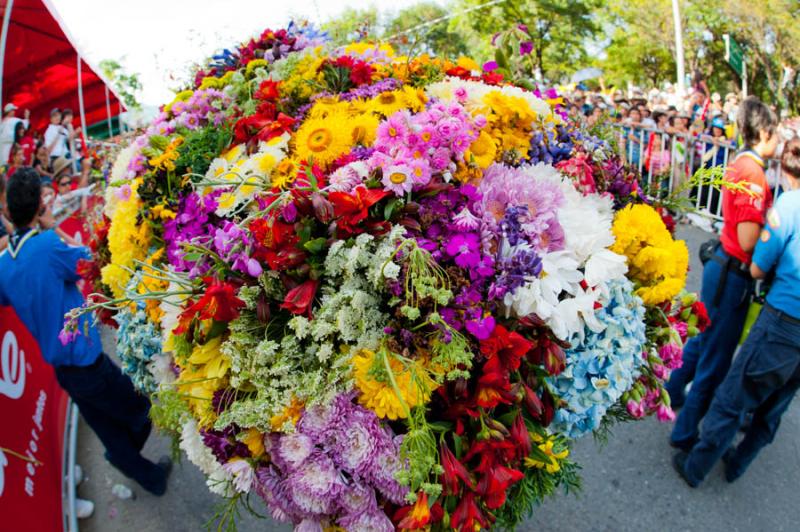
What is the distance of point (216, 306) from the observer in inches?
47.7

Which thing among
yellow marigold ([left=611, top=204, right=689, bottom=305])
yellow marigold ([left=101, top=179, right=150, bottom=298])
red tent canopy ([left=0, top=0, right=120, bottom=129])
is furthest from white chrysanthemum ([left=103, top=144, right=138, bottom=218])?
red tent canopy ([left=0, top=0, right=120, bottom=129])

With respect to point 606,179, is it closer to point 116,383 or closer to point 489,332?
point 489,332

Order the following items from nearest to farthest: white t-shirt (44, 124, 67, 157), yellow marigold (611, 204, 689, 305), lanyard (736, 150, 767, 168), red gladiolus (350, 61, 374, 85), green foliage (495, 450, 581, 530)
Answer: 1. green foliage (495, 450, 581, 530)
2. yellow marigold (611, 204, 689, 305)
3. red gladiolus (350, 61, 374, 85)
4. lanyard (736, 150, 767, 168)
5. white t-shirt (44, 124, 67, 157)

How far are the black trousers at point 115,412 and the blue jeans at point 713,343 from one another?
3.31 meters

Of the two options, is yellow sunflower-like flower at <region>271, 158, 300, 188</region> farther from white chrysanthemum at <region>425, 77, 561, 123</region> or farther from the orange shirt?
the orange shirt

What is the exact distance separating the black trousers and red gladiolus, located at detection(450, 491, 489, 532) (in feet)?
8.21

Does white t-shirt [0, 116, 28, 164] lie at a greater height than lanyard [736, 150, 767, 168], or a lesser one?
greater

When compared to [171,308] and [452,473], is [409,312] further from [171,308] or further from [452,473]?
[171,308]

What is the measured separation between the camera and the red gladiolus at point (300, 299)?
A: 121 centimetres

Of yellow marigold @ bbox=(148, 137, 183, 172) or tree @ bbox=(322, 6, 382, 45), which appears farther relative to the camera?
tree @ bbox=(322, 6, 382, 45)

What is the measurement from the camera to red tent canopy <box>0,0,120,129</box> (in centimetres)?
648

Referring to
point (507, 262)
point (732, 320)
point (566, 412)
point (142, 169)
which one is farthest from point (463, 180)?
point (732, 320)

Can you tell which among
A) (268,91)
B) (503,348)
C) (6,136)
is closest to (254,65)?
(268,91)

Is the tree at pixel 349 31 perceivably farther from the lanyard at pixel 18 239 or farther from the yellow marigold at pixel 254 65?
the lanyard at pixel 18 239
